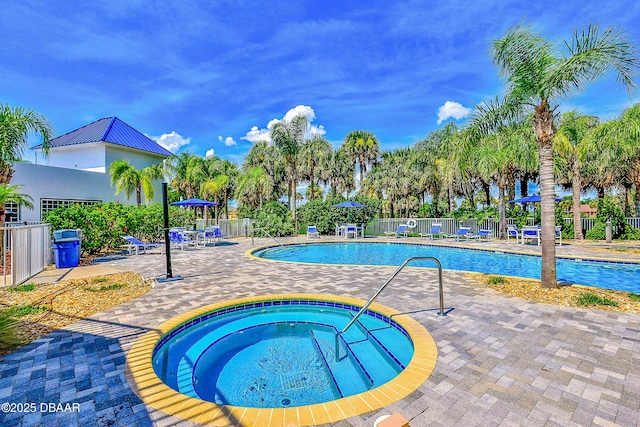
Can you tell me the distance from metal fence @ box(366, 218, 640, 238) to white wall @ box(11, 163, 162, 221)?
1862 cm

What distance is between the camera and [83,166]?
76.6ft

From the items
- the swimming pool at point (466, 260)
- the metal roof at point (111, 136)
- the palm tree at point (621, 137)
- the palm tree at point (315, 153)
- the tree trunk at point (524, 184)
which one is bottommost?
the swimming pool at point (466, 260)

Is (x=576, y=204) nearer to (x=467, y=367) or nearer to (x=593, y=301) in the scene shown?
(x=593, y=301)

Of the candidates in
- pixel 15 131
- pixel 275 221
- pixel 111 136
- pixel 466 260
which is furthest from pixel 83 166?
pixel 466 260

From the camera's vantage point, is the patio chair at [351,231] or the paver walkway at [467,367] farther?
the patio chair at [351,231]

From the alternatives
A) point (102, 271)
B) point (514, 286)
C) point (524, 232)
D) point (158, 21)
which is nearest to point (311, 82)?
point (158, 21)

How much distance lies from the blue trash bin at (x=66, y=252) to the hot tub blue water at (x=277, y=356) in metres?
6.84

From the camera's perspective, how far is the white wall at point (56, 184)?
15930 mm

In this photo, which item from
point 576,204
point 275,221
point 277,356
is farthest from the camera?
point 275,221

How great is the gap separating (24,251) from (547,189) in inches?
464

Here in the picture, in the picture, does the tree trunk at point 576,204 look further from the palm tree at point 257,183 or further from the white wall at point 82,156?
the white wall at point 82,156

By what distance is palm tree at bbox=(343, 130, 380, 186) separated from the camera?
1241 inches

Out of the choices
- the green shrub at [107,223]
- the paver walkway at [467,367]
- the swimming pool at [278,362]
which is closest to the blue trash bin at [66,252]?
the green shrub at [107,223]

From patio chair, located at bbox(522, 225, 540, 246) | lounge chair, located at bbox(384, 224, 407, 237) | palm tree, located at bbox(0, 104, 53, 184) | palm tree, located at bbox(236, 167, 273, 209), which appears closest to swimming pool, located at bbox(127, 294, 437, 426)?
palm tree, located at bbox(0, 104, 53, 184)
